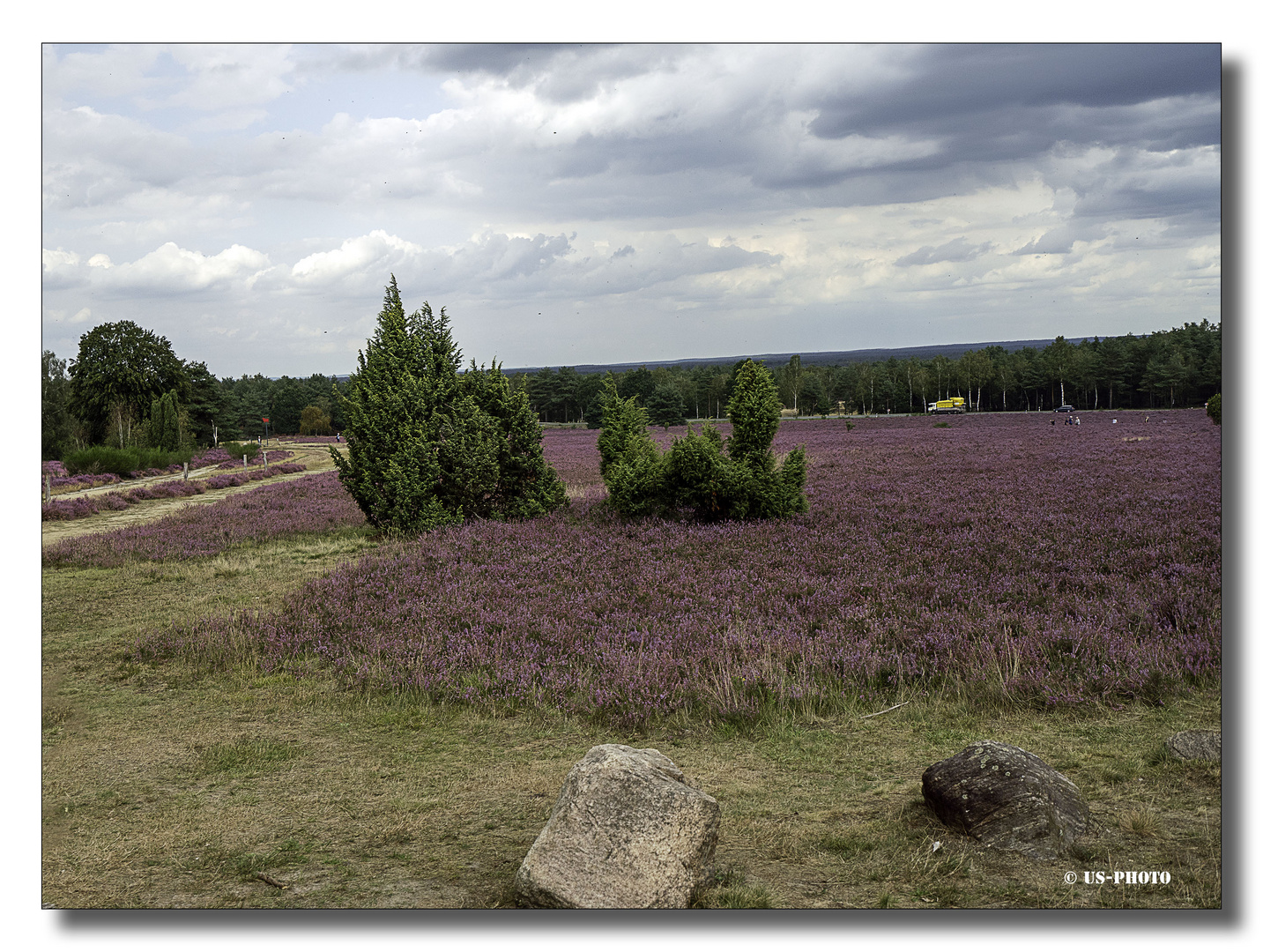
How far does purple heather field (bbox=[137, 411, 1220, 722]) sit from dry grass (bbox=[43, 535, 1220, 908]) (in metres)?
0.44

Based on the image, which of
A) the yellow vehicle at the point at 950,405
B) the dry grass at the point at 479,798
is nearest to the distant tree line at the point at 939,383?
the yellow vehicle at the point at 950,405

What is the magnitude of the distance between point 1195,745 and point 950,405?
70.9 meters

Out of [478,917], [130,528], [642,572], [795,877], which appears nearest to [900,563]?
[642,572]

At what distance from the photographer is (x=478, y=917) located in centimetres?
396

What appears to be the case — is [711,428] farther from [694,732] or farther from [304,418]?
[304,418]

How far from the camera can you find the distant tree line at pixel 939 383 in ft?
56.8

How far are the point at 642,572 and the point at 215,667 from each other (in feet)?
18.0

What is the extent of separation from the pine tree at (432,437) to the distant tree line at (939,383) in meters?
1.38

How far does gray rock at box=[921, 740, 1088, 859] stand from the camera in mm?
4141

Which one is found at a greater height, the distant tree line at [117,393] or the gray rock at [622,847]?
the distant tree line at [117,393]

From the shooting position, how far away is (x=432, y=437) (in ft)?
54.2

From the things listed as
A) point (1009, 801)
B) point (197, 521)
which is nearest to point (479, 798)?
point (1009, 801)

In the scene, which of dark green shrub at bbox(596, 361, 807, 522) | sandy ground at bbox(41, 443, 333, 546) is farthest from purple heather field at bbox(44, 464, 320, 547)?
dark green shrub at bbox(596, 361, 807, 522)

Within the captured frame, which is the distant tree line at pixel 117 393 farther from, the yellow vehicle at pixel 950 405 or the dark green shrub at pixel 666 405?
the yellow vehicle at pixel 950 405
